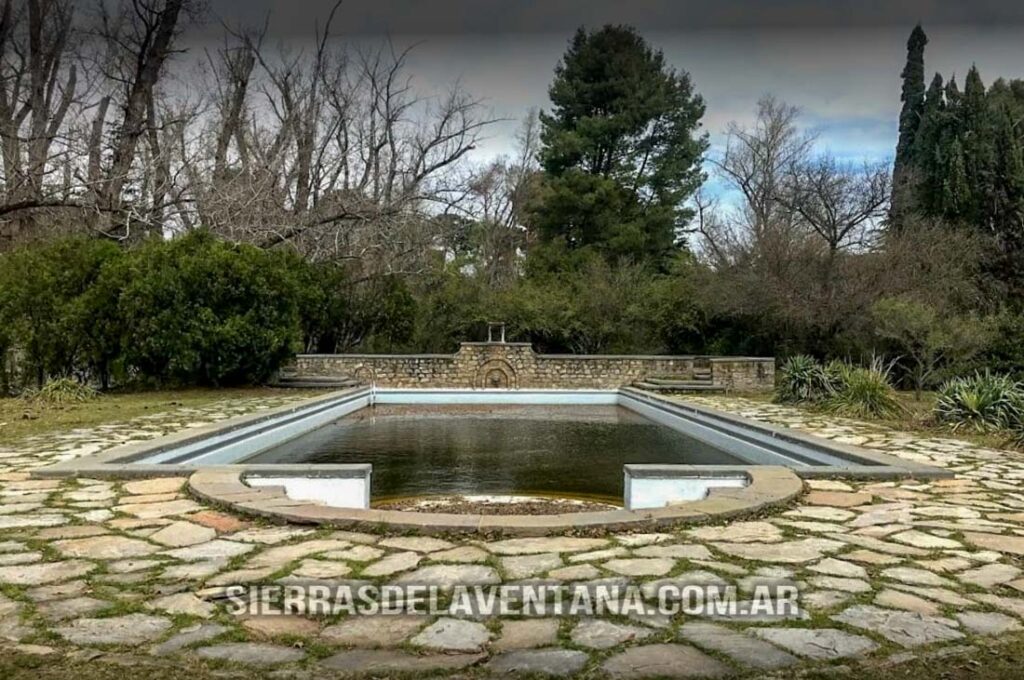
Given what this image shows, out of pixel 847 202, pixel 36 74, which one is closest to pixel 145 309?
pixel 36 74

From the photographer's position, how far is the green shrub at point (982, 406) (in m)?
7.32

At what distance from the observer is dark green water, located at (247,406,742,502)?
18.4 feet

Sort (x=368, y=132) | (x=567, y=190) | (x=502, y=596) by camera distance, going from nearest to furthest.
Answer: (x=502, y=596) < (x=368, y=132) < (x=567, y=190)

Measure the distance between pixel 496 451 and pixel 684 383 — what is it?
8.33 m

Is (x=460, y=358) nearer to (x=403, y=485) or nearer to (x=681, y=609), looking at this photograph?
(x=403, y=485)

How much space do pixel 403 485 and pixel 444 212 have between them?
522 inches

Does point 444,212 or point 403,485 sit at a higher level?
point 444,212

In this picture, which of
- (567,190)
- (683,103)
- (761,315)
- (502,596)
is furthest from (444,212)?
(502,596)

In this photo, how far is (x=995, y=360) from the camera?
12672 millimetres

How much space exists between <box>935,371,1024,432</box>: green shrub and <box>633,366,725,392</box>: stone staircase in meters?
6.19

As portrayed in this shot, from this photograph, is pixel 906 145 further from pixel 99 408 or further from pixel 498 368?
pixel 99 408

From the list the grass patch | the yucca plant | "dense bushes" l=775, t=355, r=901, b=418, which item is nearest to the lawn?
"dense bushes" l=775, t=355, r=901, b=418

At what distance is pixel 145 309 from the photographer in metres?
10.9

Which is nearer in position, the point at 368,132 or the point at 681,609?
the point at 681,609
